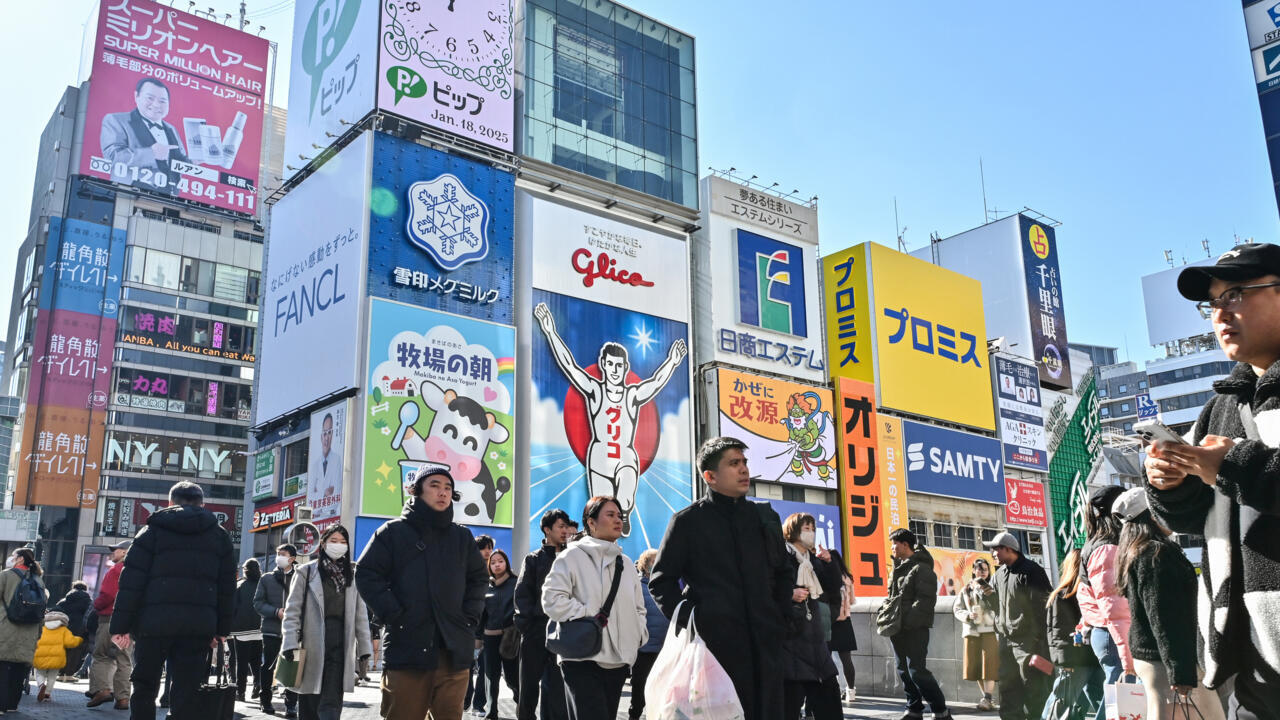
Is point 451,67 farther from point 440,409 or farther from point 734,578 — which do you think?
point 734,578

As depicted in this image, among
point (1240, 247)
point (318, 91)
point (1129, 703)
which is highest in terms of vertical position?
point (318, 91)

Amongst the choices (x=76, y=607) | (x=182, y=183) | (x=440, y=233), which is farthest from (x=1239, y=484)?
(x=182, y=183)

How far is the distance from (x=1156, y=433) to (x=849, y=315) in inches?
1408

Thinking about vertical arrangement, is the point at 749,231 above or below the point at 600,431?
above

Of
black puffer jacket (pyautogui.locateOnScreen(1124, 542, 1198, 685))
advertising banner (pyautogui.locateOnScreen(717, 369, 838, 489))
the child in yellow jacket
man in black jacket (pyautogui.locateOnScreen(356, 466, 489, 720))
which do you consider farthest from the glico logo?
black puffer jacket (pyautogui.locateOnScreen(1124, 542, 1198, 685))

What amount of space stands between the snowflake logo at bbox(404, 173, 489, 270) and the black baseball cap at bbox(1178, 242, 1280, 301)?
83.5 feet

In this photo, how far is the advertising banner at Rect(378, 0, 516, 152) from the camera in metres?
27.9

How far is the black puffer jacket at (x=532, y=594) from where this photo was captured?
6.41 metres

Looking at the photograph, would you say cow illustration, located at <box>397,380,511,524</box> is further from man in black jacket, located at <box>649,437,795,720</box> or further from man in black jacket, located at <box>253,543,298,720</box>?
man in black jacket, located at <box>649,437,795,720</box>

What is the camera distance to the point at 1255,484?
2090mm

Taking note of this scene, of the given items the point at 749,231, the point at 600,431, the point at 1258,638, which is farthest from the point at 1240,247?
the point at 749,231

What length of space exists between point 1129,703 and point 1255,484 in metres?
2.95

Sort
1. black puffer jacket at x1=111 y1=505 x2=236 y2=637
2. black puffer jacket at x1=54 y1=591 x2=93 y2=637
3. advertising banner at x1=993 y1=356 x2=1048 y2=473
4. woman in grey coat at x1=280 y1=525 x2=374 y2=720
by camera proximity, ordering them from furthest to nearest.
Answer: advertising banner at x1=993 y1=356 x2=1048 y2=473 < black puffer jacket at x1=54 y1=591 x2=93 y2=637 < woman in grey coat at x1=280 y1=525 x2=374 y2=720 < black puffer jacket at x1=111 y1=505 x2=236 y2=637

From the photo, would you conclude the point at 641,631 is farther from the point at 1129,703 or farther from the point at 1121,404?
the point at 1121,404
